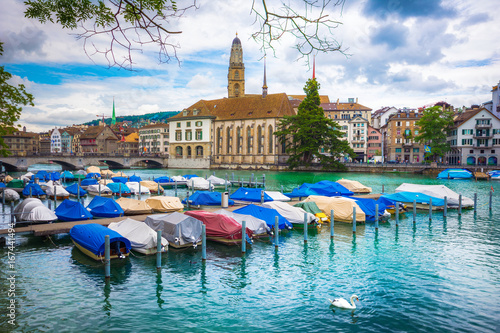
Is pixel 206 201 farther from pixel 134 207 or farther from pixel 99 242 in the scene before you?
pixel 99 242

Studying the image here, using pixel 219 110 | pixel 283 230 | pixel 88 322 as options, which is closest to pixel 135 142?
pixel 219 110

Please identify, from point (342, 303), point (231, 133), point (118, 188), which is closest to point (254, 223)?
point (342, 303)

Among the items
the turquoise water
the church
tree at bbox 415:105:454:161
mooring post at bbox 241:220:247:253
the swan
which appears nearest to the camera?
the turquoise water

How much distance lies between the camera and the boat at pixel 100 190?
4891 centimetres

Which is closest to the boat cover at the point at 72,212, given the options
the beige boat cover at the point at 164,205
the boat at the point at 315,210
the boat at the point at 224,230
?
the beige boat cover at the point at 164,205

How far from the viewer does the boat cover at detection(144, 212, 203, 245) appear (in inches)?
837

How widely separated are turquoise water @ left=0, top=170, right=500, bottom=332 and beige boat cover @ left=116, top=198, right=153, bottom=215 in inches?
287

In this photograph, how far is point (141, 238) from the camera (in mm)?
20125

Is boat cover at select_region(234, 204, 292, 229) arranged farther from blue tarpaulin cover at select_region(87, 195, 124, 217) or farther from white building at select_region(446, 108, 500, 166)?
white building at select_region(446, 108, 500, 166)

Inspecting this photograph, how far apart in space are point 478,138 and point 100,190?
84.3 metres

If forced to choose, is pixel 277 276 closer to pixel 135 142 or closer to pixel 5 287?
pixel 5 287

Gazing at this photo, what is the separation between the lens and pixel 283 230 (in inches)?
1067

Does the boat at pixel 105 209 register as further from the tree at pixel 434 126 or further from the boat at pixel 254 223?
the tree at pixel 434 126

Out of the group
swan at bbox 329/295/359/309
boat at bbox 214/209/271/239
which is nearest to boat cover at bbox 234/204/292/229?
boat at bbox 214/209/271/239
